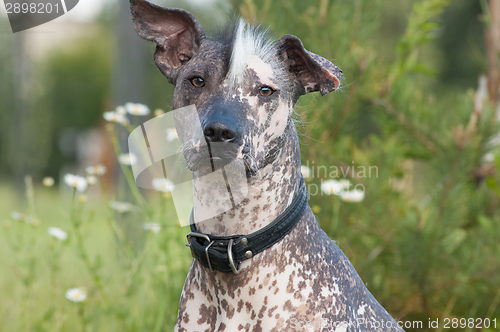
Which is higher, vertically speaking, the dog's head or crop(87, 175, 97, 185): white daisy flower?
the dog's head

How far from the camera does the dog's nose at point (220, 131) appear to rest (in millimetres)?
1162

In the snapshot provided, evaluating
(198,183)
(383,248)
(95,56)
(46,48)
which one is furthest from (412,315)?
(95,56)

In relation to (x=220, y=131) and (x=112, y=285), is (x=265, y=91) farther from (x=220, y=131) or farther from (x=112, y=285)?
(x=112, y=285)

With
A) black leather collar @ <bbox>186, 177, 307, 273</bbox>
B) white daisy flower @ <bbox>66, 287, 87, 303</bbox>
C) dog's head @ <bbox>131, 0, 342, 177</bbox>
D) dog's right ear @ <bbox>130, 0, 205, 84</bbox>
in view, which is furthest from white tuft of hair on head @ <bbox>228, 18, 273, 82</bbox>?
white daisy flower @ <bbox>66, 287, 87, 303</bbox>

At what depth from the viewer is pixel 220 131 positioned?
3.82 ft

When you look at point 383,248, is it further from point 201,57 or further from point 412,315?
point 201,57

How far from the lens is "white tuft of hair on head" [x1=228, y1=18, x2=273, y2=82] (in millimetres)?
1273

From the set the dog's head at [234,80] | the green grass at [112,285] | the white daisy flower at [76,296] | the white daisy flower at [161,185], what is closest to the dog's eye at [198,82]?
the dog's head at [234,80]

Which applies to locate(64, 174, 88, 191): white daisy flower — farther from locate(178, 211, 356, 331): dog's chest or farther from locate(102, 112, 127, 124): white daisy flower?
locate(178, 211, 356, 331): dog's chest

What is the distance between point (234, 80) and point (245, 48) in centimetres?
11

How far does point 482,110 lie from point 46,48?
35.0 feet

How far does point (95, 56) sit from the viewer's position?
13.4 meters

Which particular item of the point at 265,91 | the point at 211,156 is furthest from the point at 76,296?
the point at 265,91

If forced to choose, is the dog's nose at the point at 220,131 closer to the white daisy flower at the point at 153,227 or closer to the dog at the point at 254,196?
the dog at the point at 254,196
